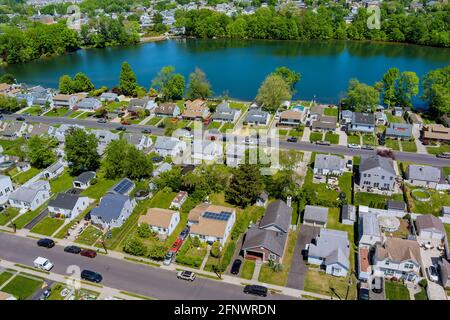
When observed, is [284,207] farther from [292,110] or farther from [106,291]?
[292,110]

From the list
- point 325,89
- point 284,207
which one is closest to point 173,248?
point 284,207

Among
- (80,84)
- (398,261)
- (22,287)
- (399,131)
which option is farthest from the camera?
(80,84)

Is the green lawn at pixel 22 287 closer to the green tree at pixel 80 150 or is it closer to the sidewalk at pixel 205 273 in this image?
the sidewalk at pixel 205 273

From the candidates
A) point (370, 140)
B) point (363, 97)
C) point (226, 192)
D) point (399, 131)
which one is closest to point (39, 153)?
point (226, 192)

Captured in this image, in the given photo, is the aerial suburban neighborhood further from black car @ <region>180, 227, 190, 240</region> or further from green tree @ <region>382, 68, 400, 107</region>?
green tree @ <region>382, 68, 400, 107</region>

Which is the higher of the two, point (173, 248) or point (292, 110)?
point (292, 110)

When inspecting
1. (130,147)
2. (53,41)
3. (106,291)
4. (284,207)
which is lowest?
(106,291)

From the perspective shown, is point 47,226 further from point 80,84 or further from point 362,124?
point 80,84

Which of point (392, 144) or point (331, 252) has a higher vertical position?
point (392, 144)
